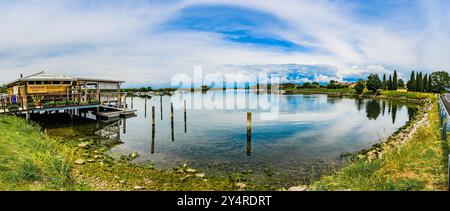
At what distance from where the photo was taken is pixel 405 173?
7625 mm

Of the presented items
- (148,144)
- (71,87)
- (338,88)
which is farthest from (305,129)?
(338,88)

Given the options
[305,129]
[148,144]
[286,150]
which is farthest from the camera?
[305,129]

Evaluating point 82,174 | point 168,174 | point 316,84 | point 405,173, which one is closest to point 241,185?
point 168,174

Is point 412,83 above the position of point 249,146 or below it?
above

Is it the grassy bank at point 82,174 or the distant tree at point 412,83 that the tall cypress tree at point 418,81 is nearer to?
the distant tree at point 412,83

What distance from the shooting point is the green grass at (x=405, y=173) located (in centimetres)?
667

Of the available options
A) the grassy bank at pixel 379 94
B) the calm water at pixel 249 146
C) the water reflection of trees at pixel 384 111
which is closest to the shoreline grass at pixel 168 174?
the calm water at pixel 249 146

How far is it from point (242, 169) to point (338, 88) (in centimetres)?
10731

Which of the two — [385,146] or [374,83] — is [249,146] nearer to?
[385,146]

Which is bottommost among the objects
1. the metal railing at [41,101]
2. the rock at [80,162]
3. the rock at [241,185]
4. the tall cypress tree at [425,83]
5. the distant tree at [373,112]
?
the rock at [241,185]

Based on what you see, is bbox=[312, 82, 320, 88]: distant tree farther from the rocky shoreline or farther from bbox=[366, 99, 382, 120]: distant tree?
the rocky shoreline
